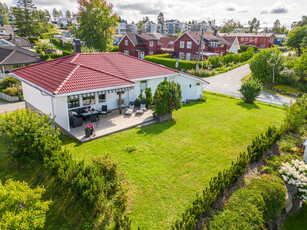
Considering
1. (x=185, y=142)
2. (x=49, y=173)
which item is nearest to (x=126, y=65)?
(x=185, y=142)

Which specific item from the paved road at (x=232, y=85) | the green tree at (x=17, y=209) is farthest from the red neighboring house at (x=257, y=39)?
the green tree at (x=17, y=209)

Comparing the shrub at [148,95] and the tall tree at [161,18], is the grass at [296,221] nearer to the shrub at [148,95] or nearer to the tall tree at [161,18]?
the shrub at [148,95]

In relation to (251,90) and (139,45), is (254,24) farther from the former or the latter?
(251,90)

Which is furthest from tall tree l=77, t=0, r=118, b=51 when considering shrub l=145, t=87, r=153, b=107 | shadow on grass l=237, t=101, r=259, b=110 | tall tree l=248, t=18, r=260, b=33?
tall tree l=248, t=18, r=260, b=33

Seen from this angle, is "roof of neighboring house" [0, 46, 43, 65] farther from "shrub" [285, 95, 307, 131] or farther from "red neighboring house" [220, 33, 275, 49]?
"red neighboring house" [220, 33, 275, 49]

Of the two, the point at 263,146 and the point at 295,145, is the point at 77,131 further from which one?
the point at 295,145

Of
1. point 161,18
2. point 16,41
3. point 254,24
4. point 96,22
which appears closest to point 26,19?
point 16,41
